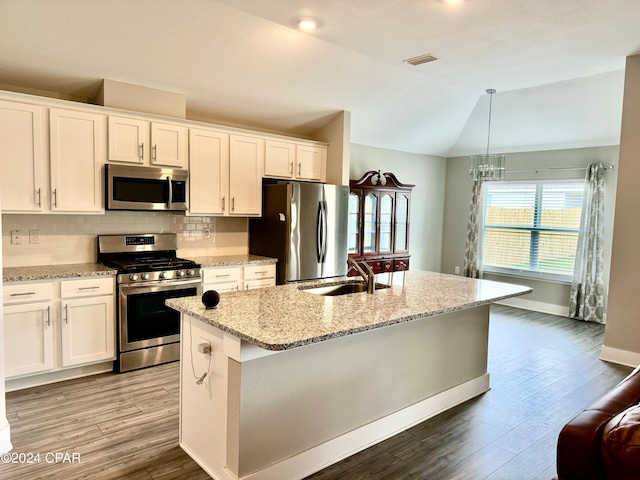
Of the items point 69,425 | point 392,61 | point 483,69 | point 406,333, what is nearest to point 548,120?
point 483,69

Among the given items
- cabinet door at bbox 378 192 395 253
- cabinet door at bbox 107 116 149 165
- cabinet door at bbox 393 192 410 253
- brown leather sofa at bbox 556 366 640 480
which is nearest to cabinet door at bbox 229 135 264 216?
cabinet door at bbox 107 116 149 165

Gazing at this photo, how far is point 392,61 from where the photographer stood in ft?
14.4

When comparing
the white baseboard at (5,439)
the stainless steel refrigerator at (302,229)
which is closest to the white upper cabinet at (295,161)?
the stainless steel refrigerator at (302,229)

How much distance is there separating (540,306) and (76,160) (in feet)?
20.7

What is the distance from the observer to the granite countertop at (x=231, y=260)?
428 cm

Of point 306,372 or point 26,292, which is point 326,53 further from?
point 26,292

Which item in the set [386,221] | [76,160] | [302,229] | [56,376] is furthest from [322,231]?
[56,376]

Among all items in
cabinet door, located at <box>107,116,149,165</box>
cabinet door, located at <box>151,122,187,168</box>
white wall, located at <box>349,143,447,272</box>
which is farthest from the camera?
white wall, located at <box>349,143,447,272</box>

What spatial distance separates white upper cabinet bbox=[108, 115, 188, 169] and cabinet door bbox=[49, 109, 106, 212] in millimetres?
105

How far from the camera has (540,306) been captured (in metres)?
6.63

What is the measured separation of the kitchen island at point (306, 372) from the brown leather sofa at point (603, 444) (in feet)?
3.10

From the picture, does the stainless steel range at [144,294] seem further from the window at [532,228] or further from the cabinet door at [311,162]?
the window at [532,228]

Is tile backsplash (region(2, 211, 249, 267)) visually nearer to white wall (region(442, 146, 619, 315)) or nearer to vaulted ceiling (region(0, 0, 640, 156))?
vaulted ceiling (region(0, 0, 640, 156))

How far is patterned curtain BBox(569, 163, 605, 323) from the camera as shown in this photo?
5.87m
